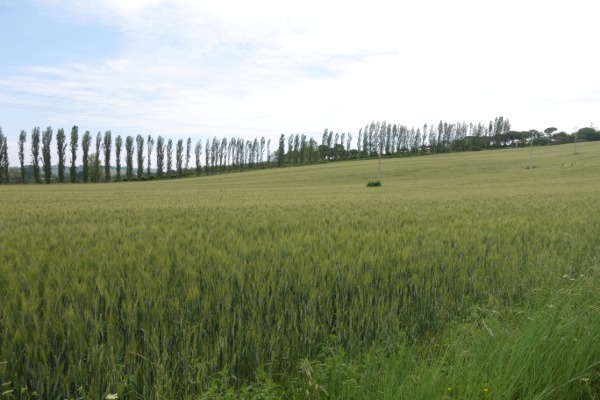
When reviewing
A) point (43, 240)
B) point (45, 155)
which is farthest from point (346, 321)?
point (45, 155)

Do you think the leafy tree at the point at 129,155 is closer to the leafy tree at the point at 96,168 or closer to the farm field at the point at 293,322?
the leafy tree at the point at 96,168

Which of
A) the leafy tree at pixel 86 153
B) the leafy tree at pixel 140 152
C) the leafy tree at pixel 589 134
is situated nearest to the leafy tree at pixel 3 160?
the leafy tree at pixel 86 153

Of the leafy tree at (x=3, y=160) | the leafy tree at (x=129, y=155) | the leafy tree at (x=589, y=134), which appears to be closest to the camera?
the leafy tree at (x=3, y=160)

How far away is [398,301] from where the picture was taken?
338 cm

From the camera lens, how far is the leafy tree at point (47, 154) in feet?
284

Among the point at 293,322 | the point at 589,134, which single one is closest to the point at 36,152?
the point at 293,322

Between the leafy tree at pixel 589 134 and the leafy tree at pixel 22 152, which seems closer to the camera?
the leafy tree at pixel 22 152

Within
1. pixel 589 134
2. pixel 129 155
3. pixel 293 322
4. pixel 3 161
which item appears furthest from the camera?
pixel 589 134

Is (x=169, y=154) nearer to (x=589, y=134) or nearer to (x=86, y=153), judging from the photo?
(x=86, y=153)

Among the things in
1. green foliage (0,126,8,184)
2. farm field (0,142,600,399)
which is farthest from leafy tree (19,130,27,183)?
farm field (0,142,600,399)

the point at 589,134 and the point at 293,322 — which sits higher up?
the point at 589,134

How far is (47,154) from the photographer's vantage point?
9038 cm

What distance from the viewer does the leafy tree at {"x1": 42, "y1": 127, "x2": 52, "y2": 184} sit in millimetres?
86562

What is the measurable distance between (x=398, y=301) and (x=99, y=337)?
100 inches
